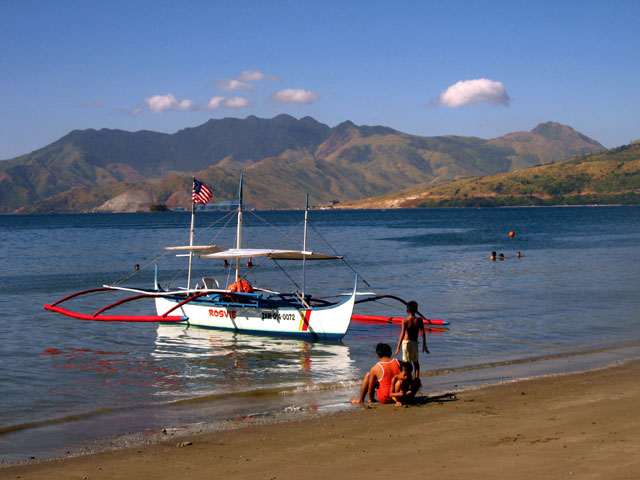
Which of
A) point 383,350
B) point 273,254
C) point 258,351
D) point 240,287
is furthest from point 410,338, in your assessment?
point 240,287

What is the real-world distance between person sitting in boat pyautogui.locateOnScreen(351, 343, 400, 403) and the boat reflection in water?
280 centimetres

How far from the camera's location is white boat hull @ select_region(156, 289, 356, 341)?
24.5 meters

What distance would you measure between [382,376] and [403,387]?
49 centimetres

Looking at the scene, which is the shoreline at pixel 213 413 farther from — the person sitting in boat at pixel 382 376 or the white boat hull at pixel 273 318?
the white boat hull at pixel 273 318

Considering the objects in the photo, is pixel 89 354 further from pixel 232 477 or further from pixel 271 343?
pixel 232 477

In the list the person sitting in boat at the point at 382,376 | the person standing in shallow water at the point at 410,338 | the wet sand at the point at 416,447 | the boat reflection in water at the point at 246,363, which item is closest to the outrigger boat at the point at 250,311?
the boat reflection in water at the point at 246,363

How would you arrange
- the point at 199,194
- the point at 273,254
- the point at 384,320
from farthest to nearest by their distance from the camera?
the point at 199,194 < the point at 384,320 < the point at 273,254

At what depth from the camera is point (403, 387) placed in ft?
46.5

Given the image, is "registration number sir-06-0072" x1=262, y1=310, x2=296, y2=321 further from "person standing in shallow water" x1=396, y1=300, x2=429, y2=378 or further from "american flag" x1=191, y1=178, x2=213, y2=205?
"person standing in shallow water" x1=396, y1=300, x2=429, y2=378

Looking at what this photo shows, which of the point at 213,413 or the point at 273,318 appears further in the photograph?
the point at 273,318

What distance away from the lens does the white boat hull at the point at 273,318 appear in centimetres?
2455

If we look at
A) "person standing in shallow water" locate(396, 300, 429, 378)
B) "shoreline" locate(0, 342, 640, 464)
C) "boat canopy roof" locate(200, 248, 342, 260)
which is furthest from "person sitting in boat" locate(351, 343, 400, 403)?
"boat canopy roof" locate(200, 248, 342, 260)

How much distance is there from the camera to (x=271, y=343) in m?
25.1

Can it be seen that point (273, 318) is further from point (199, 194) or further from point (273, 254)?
point (199, 194)
